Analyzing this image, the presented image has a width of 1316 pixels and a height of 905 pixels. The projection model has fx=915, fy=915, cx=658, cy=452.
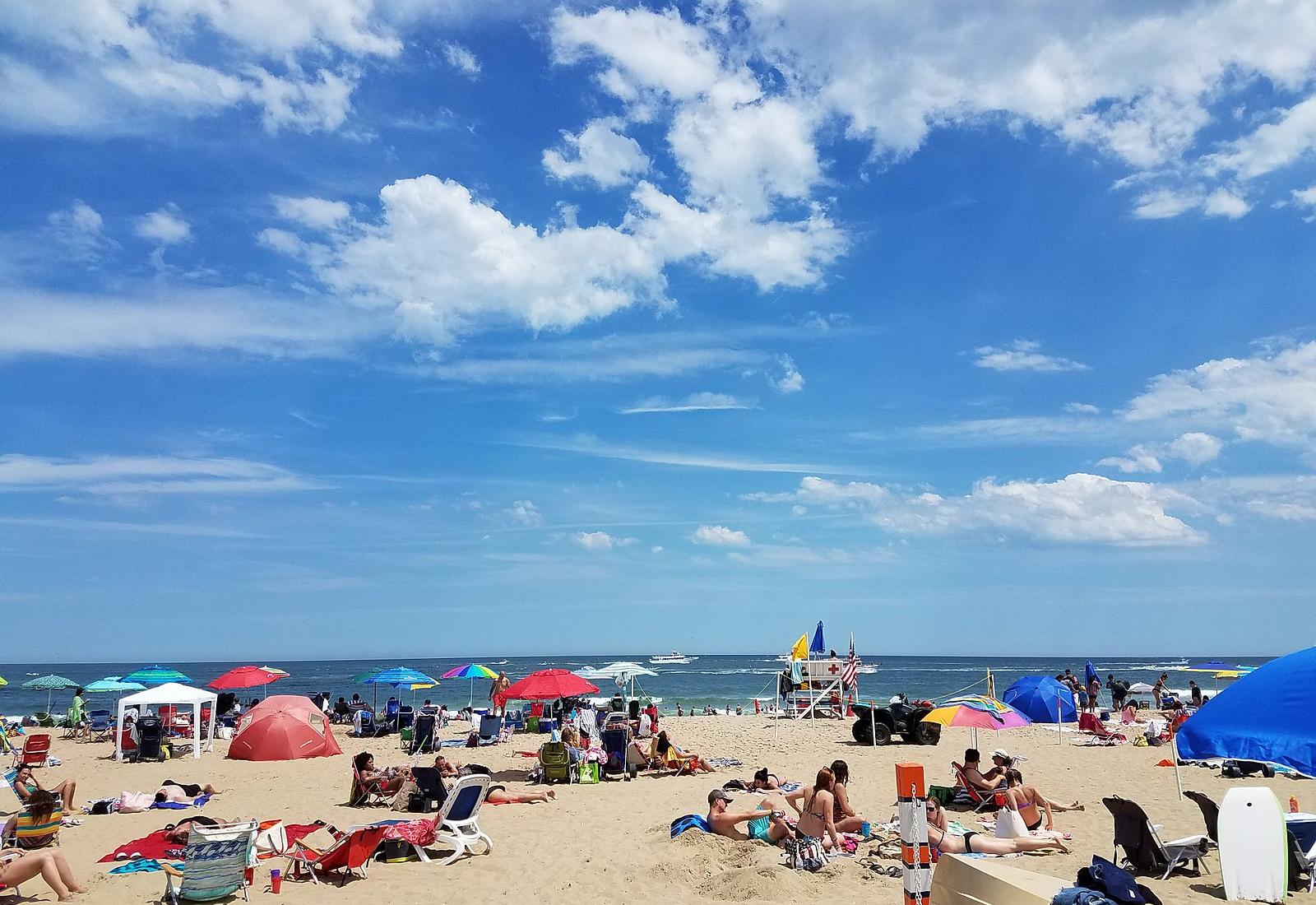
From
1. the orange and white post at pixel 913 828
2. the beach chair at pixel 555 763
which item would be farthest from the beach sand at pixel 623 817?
the orange and white post at pixel 913 828

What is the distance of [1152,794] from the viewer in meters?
13.4

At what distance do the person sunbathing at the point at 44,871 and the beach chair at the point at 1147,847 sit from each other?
367 inches

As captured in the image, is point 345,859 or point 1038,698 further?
point 1038,698

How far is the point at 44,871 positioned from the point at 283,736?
1032 centimetres

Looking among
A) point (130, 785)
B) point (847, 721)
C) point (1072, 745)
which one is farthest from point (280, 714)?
point (1072, 745)

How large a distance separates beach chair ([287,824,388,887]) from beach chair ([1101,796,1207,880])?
6981mm

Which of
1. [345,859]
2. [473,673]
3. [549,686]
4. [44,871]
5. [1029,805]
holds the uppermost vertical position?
[549,686]

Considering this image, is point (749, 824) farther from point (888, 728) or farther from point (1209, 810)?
point (888, 728)

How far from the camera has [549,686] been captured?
54.3 ft

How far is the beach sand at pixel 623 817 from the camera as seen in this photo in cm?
806

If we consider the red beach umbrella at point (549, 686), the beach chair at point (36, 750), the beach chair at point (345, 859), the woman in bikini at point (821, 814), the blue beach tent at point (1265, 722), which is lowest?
the beach chair at point (36, 750)

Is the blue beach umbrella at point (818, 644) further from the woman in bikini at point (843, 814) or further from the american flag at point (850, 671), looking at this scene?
the woman in bikini at point (843, 814)

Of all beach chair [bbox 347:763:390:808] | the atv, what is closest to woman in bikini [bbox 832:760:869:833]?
beach chair [bbox 347:763:390:808]

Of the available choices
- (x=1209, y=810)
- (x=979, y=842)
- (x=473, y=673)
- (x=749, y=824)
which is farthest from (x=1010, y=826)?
(x=473, y=673)
